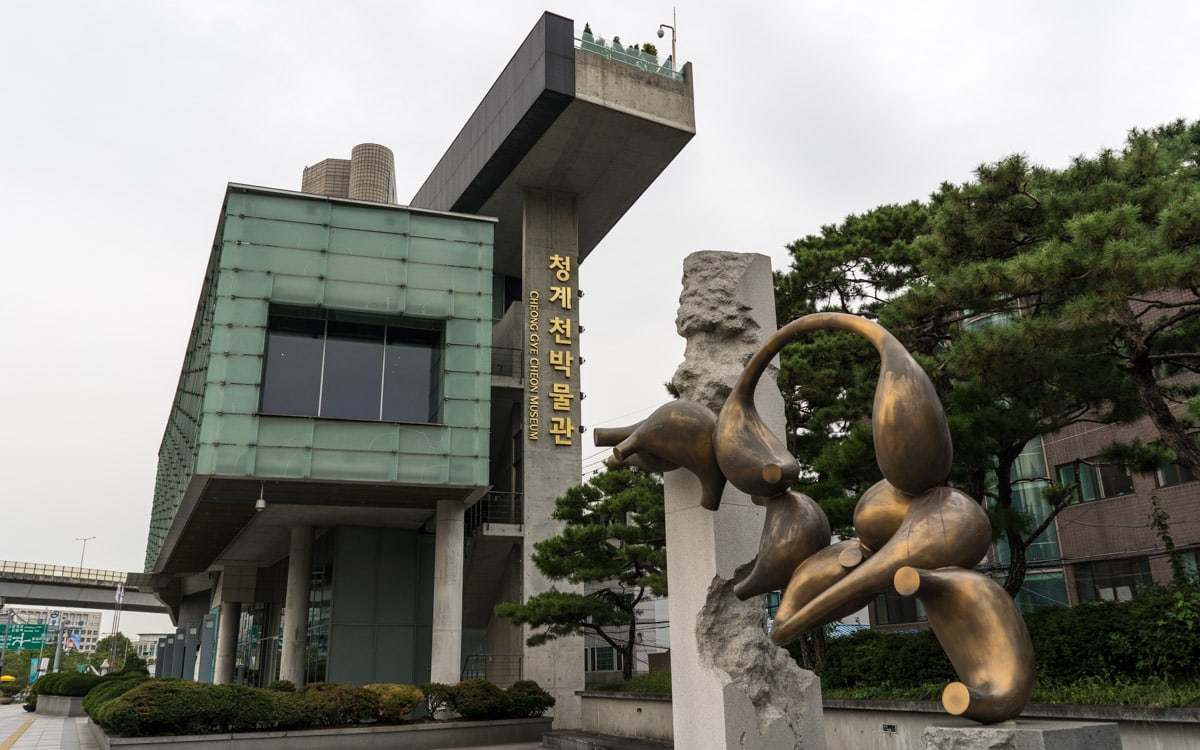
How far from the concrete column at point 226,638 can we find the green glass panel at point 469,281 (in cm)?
1953

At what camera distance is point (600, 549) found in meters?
17.3

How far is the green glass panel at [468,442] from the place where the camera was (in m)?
22.0

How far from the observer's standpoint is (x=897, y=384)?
446 cm

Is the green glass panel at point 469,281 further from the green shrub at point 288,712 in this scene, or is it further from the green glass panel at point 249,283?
the green shrub at point 288,712

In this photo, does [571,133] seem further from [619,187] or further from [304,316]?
[304,316]

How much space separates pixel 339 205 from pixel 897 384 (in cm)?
2057

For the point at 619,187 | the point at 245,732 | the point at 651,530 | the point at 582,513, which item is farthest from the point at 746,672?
the point at 619,187

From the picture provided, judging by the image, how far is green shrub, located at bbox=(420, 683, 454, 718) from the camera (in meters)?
20.0

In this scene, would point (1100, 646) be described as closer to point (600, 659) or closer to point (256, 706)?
point (256, 706)

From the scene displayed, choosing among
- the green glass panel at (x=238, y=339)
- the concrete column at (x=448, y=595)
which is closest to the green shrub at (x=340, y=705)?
the concrete column at (x=448, y=595)

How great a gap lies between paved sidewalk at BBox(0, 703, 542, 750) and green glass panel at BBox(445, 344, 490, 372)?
9392mm

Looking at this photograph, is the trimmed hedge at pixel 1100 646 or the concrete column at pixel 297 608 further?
the concrete column at pixel 297 608

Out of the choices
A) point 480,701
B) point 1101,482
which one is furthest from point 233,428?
point 1101,482

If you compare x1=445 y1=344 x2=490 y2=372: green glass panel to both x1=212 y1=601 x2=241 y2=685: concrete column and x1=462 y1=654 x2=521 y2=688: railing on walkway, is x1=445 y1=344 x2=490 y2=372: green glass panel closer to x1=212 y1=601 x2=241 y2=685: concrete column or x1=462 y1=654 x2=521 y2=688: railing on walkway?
x1=462 y1=654 x2=521 y2=688: railing on walkway
